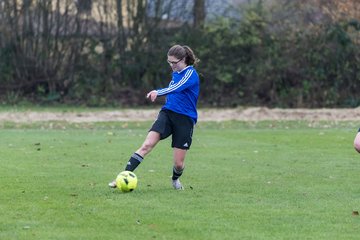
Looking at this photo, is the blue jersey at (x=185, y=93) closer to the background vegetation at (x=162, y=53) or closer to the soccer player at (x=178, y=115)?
the soccer player at (x=178, y=115)

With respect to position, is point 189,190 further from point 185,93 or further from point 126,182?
point 185,93

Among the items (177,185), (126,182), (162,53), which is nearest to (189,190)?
(177,185)

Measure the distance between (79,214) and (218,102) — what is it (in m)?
23.6

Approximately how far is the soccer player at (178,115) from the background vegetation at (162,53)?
68.3ft

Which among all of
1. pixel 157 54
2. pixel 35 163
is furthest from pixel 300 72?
pixel 35 163

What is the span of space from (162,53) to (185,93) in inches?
825

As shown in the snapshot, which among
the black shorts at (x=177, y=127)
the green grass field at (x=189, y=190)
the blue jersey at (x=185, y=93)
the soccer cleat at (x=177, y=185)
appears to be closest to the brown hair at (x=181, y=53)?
Answer: the blue jersey at (x=185, y=93)

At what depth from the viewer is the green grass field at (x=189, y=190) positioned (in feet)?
27.1

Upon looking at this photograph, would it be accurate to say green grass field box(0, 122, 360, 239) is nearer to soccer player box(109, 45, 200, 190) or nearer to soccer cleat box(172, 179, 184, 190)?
soccer cleat box(172, 179, 184, 190)

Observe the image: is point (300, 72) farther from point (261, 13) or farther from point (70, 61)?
point (70, 61)

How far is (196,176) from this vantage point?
42.0 ft

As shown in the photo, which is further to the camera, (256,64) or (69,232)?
(256,64)

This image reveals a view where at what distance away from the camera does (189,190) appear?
11117mm

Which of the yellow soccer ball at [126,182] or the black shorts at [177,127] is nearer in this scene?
the yellow soccer ball at [126,182]
